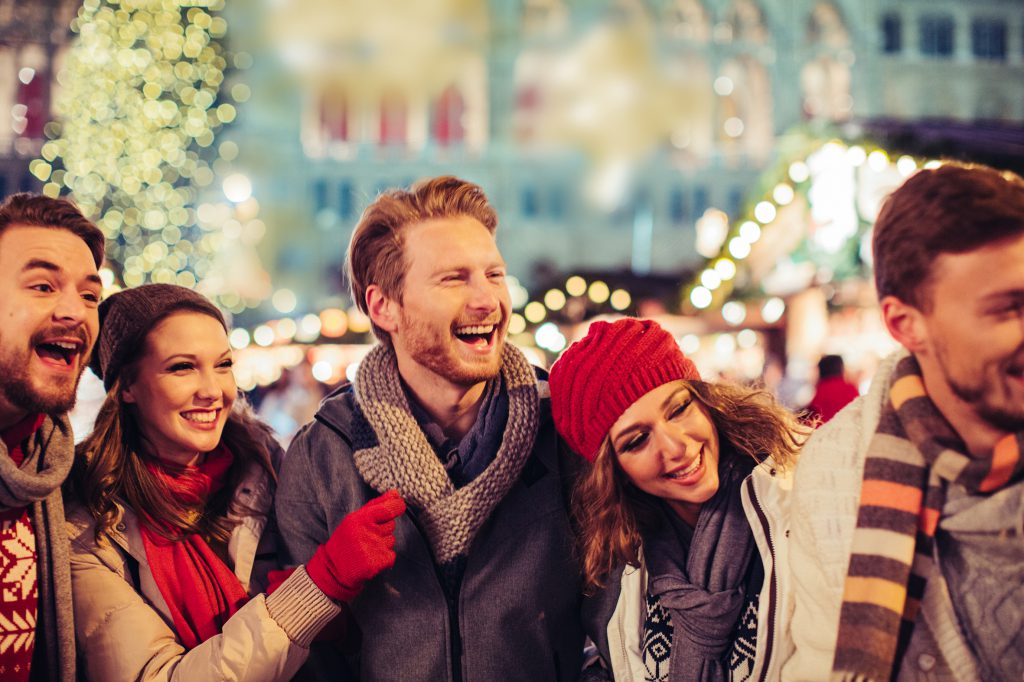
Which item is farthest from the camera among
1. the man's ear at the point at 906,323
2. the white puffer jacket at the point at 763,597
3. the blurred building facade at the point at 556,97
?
the blurred building facade at the point at 556,97

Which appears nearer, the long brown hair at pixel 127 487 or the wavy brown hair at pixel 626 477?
the wavy brown hair at pixel 626 477

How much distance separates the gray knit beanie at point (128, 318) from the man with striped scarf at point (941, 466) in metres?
2.02

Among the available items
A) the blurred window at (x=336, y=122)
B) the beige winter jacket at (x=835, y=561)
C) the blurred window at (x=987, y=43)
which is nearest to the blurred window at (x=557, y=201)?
the blurred window at (x=336, y=122)

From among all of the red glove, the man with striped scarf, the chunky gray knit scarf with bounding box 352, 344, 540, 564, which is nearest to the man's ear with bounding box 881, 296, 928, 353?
the man with striped scarf

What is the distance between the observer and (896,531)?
1.42m

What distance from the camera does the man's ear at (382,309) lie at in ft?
8.23

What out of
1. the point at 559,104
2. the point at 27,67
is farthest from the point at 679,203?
the point at 27,67

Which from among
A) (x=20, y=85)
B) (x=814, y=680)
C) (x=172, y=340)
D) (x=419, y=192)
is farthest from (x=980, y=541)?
(x=20, y=85)

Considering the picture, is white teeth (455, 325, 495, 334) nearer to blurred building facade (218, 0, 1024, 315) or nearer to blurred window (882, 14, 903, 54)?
blurred building facade (218, 0, 1024, 315)

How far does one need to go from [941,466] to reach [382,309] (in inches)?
66.2

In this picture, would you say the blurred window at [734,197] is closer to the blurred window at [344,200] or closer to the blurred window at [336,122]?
the blurred window at [344,200]

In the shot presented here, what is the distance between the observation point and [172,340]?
2.47 metres

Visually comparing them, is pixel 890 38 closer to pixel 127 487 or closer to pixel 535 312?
pixel 535 312

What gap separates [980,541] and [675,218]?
3326 centimetres
